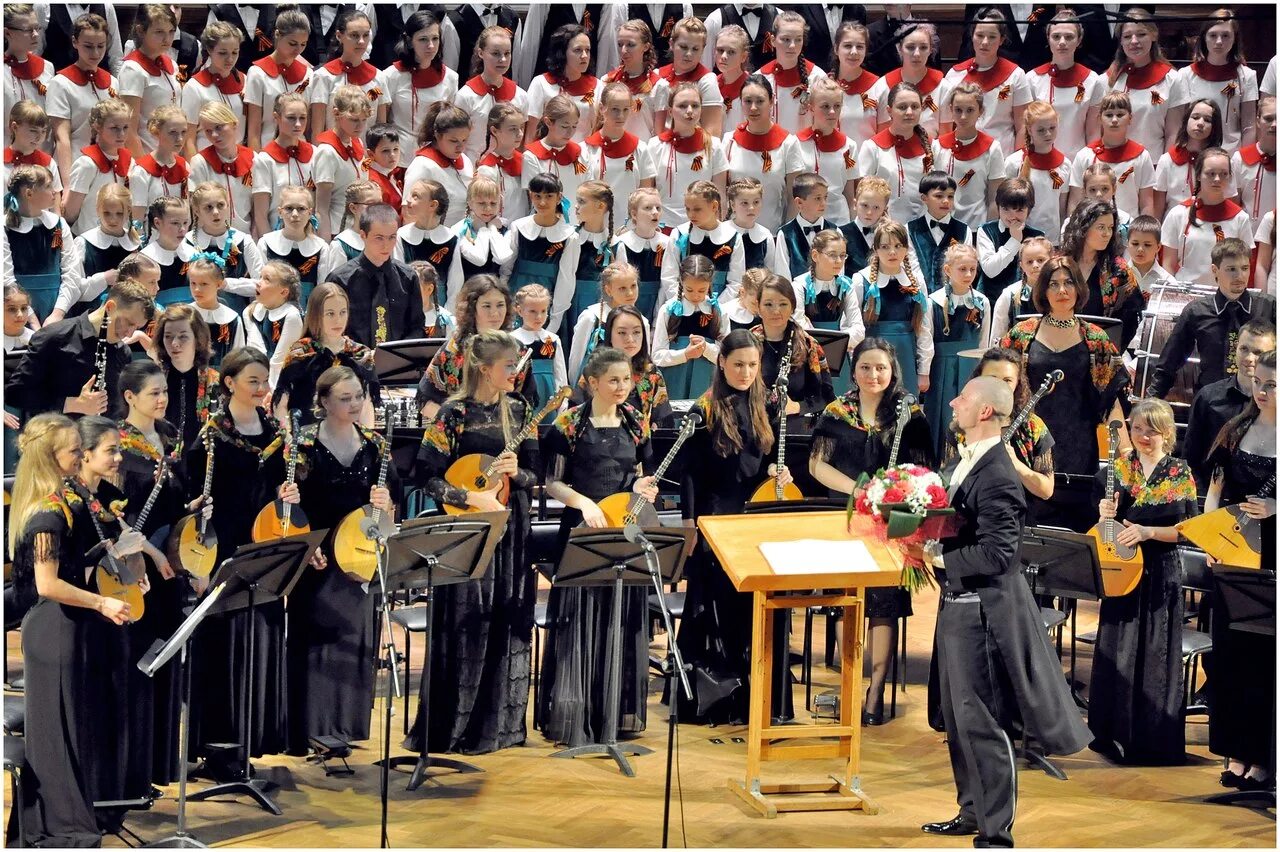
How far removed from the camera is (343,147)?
8.86 meters

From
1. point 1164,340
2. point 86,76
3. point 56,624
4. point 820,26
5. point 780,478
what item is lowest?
point 56,624

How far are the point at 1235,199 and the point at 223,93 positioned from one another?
5438 millimetres

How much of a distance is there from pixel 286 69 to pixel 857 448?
4.27 meters

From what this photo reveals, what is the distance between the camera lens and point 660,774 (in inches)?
239

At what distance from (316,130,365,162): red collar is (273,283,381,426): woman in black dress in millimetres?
2352

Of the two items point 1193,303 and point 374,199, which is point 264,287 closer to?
point 374,199

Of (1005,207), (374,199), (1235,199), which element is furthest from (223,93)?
(1235,199)

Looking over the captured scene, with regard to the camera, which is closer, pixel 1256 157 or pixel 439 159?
pixel 439 159

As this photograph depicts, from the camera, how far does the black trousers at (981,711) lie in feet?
17.3

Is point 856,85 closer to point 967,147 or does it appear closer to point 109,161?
point 967,147

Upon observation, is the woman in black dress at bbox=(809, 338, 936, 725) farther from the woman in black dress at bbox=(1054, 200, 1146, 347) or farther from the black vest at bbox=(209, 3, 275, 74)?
the black vest at bbox=(209, 3, 275, 74)

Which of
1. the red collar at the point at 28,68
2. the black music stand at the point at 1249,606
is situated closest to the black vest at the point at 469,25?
the red collar at the point at 28,68

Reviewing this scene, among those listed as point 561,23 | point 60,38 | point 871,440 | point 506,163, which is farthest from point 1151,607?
point 60,38

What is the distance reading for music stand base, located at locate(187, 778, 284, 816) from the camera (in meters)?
5.57
